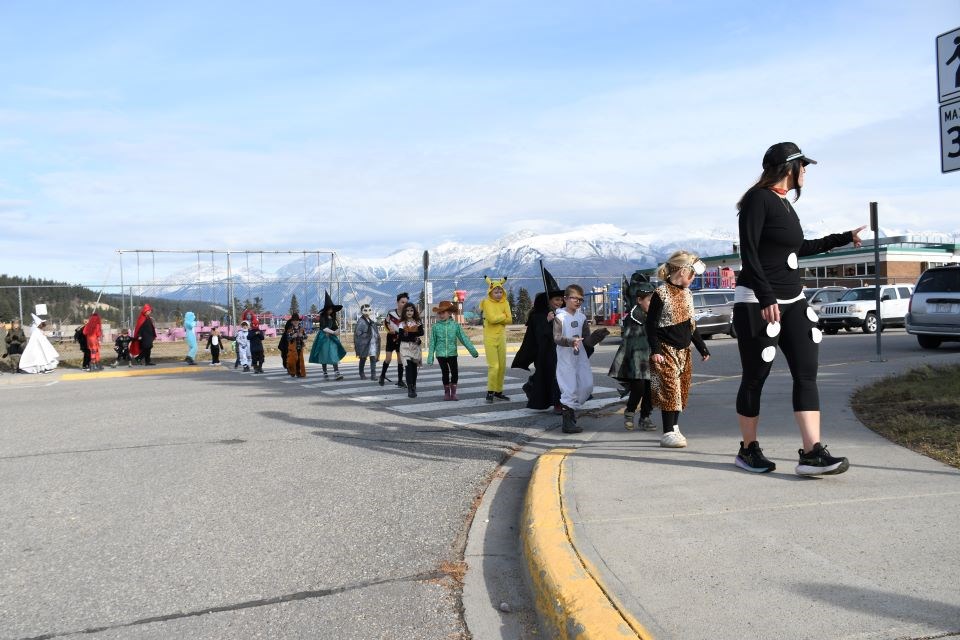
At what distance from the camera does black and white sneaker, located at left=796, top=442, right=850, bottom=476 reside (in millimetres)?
5145

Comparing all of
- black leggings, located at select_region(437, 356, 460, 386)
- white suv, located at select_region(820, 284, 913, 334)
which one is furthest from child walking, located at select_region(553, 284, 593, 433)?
white suv, located at select_region(820, 284, 913, 334)

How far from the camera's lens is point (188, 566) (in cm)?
446

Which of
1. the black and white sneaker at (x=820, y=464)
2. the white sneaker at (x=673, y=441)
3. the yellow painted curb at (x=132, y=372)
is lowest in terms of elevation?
the yellow painted curb at (x=132, y=372)

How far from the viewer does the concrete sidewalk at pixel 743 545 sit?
312 centimetres

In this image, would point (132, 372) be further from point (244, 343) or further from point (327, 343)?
point (327, 343)

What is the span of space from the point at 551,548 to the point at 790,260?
2.54 metres

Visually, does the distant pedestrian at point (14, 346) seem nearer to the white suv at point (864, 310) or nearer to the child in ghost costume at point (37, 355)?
the child in ghost costume at point (37, 355)

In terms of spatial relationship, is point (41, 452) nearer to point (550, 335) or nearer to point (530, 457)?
point (530, 457)

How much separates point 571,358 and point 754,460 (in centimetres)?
283

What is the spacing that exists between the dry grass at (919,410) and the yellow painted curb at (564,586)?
2814mm

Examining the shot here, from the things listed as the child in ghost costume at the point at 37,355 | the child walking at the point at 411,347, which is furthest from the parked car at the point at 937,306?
the child in ghost costume at the point at 37,355

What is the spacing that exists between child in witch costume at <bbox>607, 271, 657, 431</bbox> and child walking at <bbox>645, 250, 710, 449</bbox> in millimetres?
757

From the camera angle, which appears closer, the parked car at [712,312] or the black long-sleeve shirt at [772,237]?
the black long-sleeve shirt at [772,237]

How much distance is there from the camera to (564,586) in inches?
139
